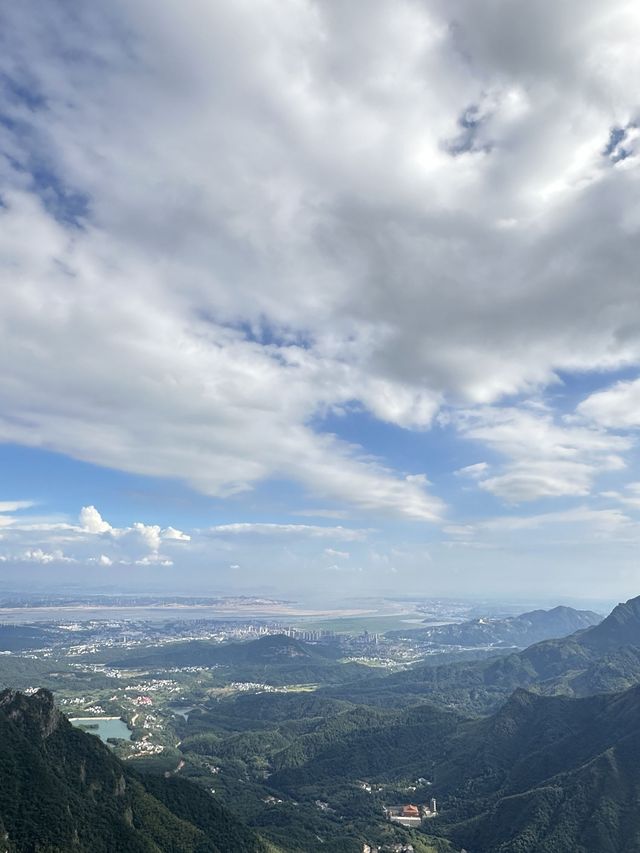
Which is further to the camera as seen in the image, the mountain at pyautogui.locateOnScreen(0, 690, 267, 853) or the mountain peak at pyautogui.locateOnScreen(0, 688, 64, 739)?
the mountain peak at pyautogui.locateOnScreen(0, 688, 64, 739)

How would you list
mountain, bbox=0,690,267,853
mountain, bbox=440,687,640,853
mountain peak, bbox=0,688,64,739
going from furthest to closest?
mountain, bbox=440,687,640,853 < mountain peak, bbox=0,688,64,739 < mountain, bbox=0,690,267,853

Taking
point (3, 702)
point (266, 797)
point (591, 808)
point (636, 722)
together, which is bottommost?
point (266, 797)

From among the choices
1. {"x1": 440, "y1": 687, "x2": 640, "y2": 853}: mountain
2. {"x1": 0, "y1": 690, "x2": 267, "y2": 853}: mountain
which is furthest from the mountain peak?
{"x1": 440, "y1": 687, "x2": 640, "y2": 853}: mountain

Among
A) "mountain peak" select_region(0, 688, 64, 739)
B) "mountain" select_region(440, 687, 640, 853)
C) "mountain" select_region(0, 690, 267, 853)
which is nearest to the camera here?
"mountain" select_region(0, 690, 267, 853)

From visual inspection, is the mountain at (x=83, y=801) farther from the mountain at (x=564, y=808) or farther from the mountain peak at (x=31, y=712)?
the mountain at (x=564, y=808)

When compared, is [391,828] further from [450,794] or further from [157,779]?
[157,779]

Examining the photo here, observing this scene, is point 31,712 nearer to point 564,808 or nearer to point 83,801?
point 83,801

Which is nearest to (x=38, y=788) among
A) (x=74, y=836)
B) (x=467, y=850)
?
(x=74, y=836)

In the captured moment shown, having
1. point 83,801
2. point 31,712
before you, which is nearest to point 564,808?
point 83,801

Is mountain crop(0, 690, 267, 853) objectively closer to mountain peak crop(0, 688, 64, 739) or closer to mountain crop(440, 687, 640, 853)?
mountain peak crop(0, 688, 64, 739)
